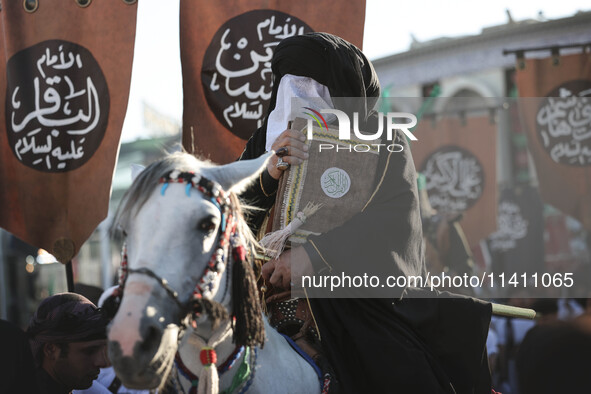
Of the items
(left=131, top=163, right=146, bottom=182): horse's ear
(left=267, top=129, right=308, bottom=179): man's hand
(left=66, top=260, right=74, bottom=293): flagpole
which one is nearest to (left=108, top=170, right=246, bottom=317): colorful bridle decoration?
(left=131, top=163, right=146, bottom=182): horse's ear

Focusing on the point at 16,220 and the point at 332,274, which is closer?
the point at 332,274

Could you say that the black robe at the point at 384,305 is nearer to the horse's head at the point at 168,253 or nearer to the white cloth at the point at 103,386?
the horse's head at the point at 168,253

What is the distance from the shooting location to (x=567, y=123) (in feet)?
34.7

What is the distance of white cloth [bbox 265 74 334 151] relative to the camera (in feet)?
10.3

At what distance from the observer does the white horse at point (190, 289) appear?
200 cm

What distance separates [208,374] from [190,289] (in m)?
0.36

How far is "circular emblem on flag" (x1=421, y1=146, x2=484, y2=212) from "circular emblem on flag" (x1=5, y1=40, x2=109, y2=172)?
7.53 meters

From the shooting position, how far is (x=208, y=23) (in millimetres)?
5613

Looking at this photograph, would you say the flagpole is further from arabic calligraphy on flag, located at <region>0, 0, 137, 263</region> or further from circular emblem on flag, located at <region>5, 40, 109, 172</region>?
circular emblem on flag, located at <region>5, 40, 109, 172</region>

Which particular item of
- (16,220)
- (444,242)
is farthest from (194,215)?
(444,242)

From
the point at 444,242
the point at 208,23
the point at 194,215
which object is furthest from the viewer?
the point at 444,242

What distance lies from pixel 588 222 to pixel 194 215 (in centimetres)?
909

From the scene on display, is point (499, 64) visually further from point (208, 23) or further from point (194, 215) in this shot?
point (194, 215)

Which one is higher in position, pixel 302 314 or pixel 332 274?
pixel 332 274
